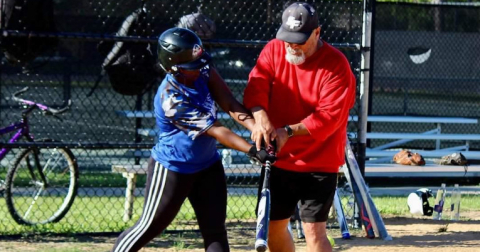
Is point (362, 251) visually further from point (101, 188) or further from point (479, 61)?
point (479, 61)

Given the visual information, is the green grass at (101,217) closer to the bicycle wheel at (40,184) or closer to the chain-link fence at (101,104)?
the chain-link fence at (101,104)

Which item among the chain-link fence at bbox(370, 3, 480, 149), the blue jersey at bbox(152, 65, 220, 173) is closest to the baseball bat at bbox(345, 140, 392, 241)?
the blue jersey at bbox(152, 65, 220, 173)

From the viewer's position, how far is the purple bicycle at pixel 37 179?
26.1 ft

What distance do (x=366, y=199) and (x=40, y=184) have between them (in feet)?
10.4

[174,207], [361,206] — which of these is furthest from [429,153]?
[174,207]

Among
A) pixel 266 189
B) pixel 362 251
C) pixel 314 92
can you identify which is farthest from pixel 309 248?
pixel 362 251

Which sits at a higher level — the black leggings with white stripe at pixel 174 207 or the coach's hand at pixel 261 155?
the coach's hand at pixel 261 155

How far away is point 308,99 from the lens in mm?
5160

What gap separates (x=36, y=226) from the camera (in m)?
7.84

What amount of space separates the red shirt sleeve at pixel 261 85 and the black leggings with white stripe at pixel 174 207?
0.51 meters

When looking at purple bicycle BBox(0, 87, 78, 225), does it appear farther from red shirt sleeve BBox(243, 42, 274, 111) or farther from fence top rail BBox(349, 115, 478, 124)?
fence top rail BBox(349, 115, 478, 124)

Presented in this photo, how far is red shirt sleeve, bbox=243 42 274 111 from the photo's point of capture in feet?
16.9

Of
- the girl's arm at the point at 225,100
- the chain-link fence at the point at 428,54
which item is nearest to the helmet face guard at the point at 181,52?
the girl's arm at the point at 225,100

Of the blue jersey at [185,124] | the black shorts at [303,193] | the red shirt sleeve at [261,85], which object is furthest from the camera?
the black shorts at [303,193]
